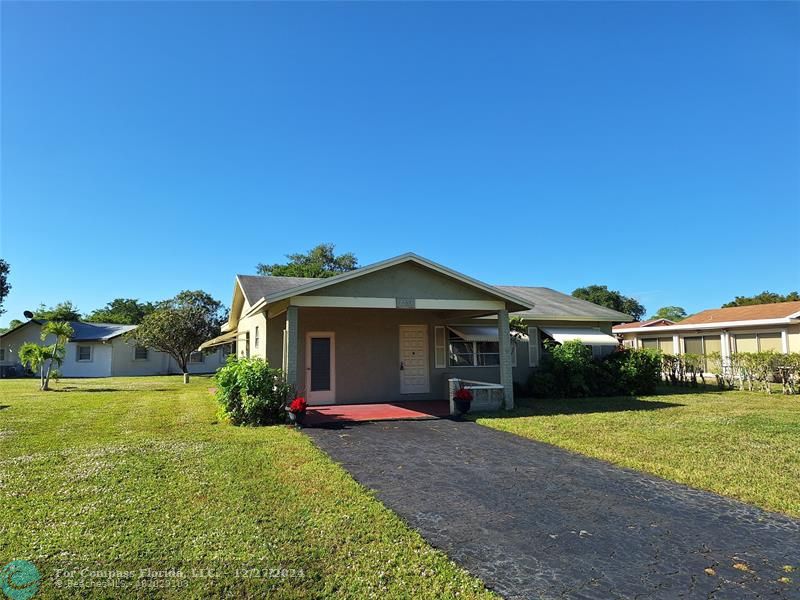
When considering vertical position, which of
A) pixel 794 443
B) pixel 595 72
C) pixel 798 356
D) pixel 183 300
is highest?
pixel 595 72

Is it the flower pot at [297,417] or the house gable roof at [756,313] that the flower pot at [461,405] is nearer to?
the flower pot at [297,417]

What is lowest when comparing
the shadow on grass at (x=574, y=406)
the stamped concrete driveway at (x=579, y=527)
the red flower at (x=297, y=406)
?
the shadow on grass at (x=574, y=406)

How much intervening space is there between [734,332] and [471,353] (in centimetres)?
1618

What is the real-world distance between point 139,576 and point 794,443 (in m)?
10.6

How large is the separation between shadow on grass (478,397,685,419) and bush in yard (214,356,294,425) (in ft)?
16.0

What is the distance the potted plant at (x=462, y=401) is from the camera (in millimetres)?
12180

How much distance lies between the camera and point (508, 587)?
3525 millimetres

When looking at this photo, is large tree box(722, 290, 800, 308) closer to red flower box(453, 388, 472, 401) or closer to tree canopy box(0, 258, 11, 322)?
red flower box(453, 388, 472, 401)

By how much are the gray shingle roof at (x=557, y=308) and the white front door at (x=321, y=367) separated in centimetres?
733

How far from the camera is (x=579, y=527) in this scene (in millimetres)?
4707

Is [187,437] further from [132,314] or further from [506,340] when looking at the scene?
[132,314]

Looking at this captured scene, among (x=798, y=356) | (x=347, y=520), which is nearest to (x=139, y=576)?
(x=347, y=520)

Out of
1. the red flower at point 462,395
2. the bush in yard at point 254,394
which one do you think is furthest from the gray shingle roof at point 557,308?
the bush in yard at point 254,394

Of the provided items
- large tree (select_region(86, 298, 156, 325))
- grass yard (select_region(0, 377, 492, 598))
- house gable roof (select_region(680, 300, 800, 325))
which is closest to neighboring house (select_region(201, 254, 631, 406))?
grass yard (select_region(0, 377, 492, 598))
